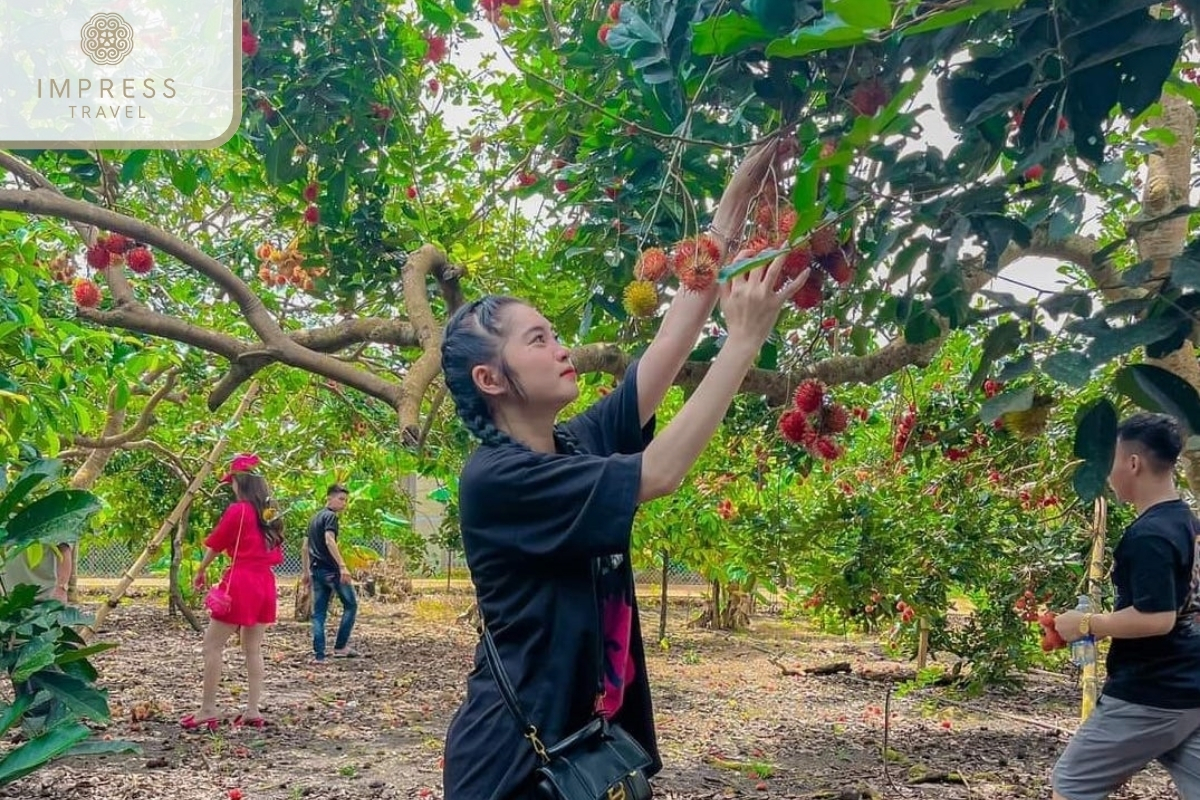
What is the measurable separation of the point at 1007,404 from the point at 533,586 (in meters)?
0.64

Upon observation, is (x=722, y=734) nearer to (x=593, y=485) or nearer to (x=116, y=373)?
(x=116, y=373)

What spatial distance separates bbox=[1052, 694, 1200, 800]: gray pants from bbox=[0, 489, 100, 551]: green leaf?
7.73 feet

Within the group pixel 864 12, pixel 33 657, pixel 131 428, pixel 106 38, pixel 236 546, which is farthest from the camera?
pixel 131 428

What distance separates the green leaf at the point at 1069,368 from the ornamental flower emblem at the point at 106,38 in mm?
3530

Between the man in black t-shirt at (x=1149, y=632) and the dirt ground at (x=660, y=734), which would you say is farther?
the dirt ground at (x=660, y=734)

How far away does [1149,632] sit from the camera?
2.30 m

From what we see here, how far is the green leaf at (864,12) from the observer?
90 centimetres

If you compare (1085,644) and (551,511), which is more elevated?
(551,511)

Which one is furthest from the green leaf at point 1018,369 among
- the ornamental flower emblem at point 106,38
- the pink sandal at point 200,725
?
the pink sandal at point 200,725

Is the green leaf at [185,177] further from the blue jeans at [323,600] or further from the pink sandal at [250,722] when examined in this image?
the blue jeans at [323,600]

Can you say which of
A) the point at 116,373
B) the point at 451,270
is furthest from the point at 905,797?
the point at 116,373

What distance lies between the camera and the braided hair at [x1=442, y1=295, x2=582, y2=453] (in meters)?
1.41

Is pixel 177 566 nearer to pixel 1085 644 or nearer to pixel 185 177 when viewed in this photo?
pixel 185 177

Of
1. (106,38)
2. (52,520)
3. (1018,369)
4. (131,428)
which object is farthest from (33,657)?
(131,428)
